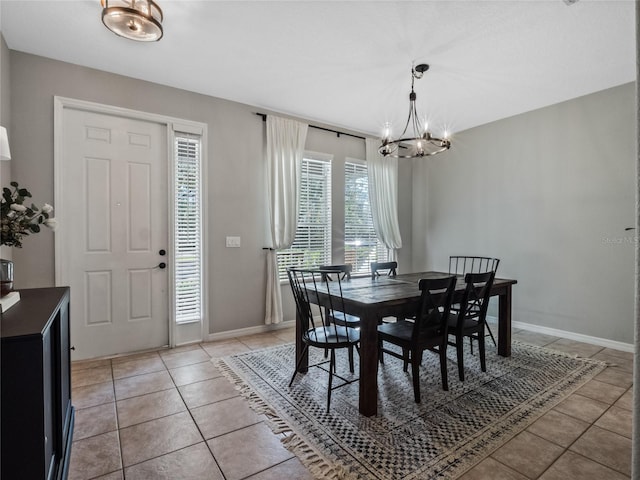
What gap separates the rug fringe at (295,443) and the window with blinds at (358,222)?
A: 9.00ft

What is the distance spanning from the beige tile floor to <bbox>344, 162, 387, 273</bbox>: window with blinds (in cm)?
275

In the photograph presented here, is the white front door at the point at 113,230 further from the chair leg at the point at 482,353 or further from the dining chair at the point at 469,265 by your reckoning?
the dining chair at the point at 469,265

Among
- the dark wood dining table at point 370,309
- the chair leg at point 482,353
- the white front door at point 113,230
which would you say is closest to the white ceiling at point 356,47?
the white front door at point 113,230

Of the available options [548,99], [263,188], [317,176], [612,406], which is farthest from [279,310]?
[548,99]

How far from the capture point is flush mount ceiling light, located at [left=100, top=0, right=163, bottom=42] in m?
2.02

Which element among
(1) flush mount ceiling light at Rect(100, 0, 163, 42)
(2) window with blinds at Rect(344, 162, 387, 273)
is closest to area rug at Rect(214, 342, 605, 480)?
(2) window with blinds at Rect(344, 162, 387, 273)

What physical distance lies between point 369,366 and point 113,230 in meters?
2.78

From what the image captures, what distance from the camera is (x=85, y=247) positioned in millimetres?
3152

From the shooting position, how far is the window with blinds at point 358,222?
4945 mm

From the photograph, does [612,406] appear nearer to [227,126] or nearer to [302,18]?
[302,18]

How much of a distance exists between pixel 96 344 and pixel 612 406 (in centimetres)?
438

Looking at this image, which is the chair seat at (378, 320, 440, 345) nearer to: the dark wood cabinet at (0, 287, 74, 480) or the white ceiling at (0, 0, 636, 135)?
the dark wood cabinet at (0, 287, 74, 480)

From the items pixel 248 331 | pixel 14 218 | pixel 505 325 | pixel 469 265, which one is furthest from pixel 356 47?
pixel 469 265

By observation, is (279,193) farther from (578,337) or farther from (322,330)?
(578,337)
